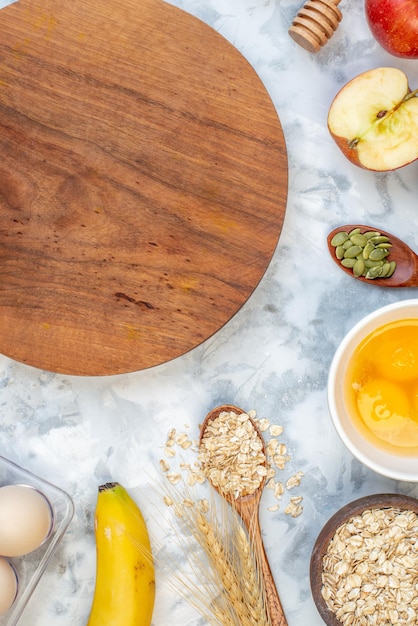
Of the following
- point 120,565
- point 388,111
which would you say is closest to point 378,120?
point 388,111

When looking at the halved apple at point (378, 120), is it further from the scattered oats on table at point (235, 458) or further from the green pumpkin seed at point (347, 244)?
the scattered oats on table at point (235, 458)

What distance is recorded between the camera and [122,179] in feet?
3.19

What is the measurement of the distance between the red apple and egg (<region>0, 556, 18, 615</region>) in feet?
3.08

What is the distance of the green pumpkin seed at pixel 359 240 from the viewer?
102 centimetres

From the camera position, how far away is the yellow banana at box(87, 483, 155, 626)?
3.24 feet

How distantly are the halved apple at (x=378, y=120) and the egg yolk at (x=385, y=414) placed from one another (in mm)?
311

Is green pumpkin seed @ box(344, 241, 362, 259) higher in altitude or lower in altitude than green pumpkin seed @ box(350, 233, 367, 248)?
lower

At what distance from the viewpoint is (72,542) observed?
1.06m

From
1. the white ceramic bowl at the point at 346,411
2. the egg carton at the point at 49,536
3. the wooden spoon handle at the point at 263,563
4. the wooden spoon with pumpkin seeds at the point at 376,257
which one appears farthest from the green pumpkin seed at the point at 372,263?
the egg carton at the point at 49,536

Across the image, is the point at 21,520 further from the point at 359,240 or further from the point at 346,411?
the point at 359,240

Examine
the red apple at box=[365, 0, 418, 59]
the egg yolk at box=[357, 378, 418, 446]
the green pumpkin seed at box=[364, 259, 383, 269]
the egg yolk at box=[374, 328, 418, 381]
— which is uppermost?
the red apple at box=[365, 0, 418, 59]

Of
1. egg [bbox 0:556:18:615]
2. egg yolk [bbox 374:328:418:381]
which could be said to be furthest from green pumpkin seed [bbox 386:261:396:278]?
egg [bbox 0:556:18:615]

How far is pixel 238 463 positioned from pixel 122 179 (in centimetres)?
45

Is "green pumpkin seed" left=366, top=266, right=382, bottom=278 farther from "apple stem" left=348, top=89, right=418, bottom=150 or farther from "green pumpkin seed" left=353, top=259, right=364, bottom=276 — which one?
"apple stem" left=348, top=89, right=418, bottom=150
